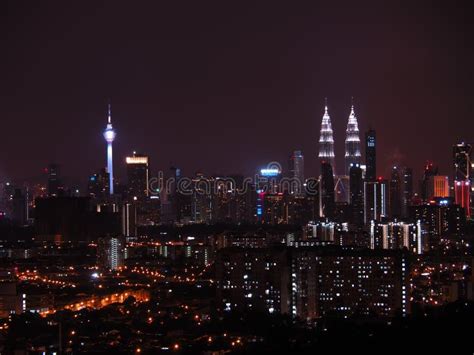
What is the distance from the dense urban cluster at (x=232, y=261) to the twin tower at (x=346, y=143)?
47 mm

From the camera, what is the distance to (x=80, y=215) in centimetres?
3938

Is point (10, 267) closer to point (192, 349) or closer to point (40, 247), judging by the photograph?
point (40, 247)

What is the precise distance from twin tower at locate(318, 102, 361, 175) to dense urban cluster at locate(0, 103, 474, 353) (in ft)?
0.15

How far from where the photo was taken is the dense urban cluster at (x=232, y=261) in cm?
1484

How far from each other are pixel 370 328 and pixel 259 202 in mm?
26969

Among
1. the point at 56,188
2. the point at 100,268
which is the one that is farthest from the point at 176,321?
the point at 56,188

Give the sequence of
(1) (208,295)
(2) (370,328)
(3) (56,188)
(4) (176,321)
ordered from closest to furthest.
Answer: (2) (370,328), (4) (176,321), (1) (208,295), (3) (56,188)

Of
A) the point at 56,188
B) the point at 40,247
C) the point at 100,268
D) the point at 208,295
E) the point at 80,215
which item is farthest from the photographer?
the point at 56,188

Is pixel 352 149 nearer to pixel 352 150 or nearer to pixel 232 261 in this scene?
pixel 352 150

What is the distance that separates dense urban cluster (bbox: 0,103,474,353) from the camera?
14844 millimetres

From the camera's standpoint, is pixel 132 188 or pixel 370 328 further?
pixel 132 188

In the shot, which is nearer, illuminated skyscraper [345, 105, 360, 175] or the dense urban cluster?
the dense urban cluster

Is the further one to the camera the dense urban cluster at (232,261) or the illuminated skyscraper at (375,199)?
the illuminated skyscraper at (375,199)

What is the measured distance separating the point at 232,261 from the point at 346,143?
23.6m
